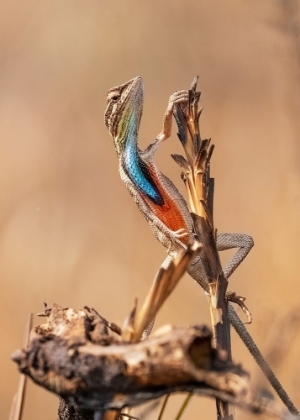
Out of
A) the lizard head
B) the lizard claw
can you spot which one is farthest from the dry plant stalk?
the lizard head

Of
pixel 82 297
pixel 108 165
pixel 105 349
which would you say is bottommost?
pixel 105 349

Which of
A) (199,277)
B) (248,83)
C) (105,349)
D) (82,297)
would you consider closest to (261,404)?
(105,349)

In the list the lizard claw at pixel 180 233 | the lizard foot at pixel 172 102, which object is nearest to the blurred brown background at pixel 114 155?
the lizard foot at pixel 172 102

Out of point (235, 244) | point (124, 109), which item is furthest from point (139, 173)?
point (235, 244)

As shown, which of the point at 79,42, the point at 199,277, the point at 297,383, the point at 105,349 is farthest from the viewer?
the point at 79,42

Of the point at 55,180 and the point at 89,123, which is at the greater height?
the point at 89,123

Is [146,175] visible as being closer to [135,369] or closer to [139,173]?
[139,173]

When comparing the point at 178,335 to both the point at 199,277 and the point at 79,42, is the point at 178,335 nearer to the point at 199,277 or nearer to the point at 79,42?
the point at 199,277

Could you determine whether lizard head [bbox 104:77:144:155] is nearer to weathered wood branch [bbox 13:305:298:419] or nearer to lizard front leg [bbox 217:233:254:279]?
lizard front leg [bbox 217:233:254:279]

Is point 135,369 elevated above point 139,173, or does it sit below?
below
